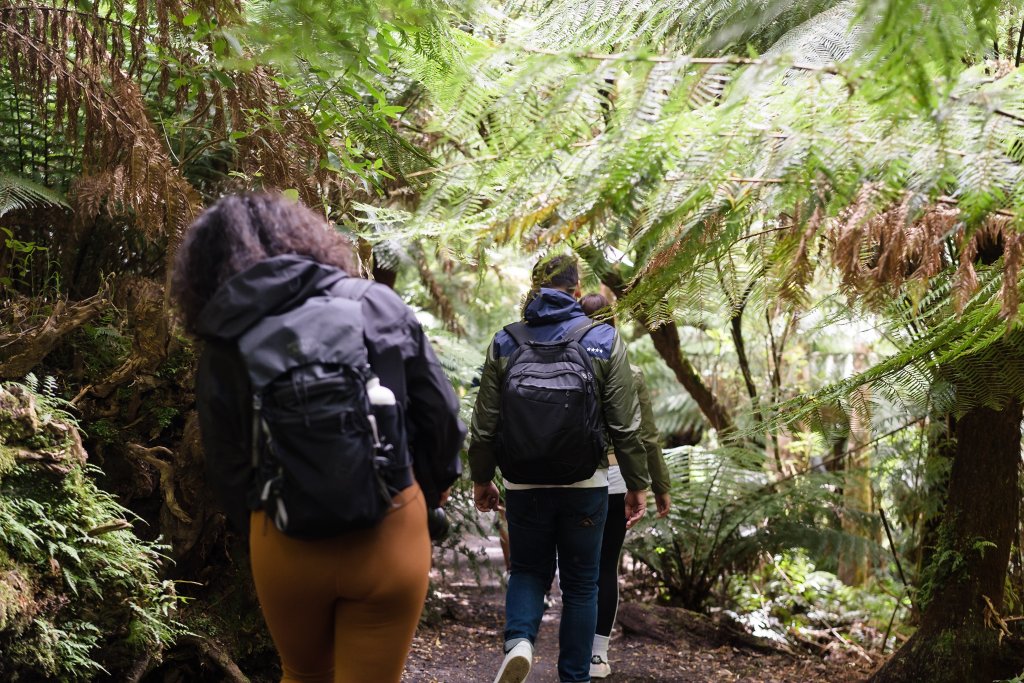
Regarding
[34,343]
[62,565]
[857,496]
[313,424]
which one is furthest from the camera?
[857,496]

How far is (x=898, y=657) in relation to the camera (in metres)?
3.98

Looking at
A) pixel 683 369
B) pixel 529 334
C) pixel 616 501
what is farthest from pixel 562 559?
pixel 683 369

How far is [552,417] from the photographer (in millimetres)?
3244

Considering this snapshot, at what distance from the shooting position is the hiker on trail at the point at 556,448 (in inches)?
128

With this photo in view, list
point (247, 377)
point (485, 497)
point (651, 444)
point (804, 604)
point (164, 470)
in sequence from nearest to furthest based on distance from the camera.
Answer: point (247, 377) → point (164, 470) → point (485, 497) → point (651, 444) → point (804, 604)

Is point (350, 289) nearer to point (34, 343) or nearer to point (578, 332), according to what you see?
point (578, 332)

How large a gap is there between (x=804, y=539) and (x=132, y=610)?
4148 millimetres

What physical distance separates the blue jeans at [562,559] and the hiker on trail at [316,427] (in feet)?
4.73

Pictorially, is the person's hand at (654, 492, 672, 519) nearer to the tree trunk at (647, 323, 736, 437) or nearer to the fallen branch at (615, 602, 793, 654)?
the fallen branch at (615, 602, 793, 654)

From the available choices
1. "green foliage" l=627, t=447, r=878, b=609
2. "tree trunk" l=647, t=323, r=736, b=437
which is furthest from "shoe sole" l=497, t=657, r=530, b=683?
"tree trunk" l=647, t=323, r=736, b=437

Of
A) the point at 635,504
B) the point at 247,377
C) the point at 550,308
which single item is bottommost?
the point at 635,504

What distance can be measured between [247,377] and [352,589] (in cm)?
50

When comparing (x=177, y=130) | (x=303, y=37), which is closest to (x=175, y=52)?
(x=177, y=130)

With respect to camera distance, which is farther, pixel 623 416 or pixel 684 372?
pixel 684 372
